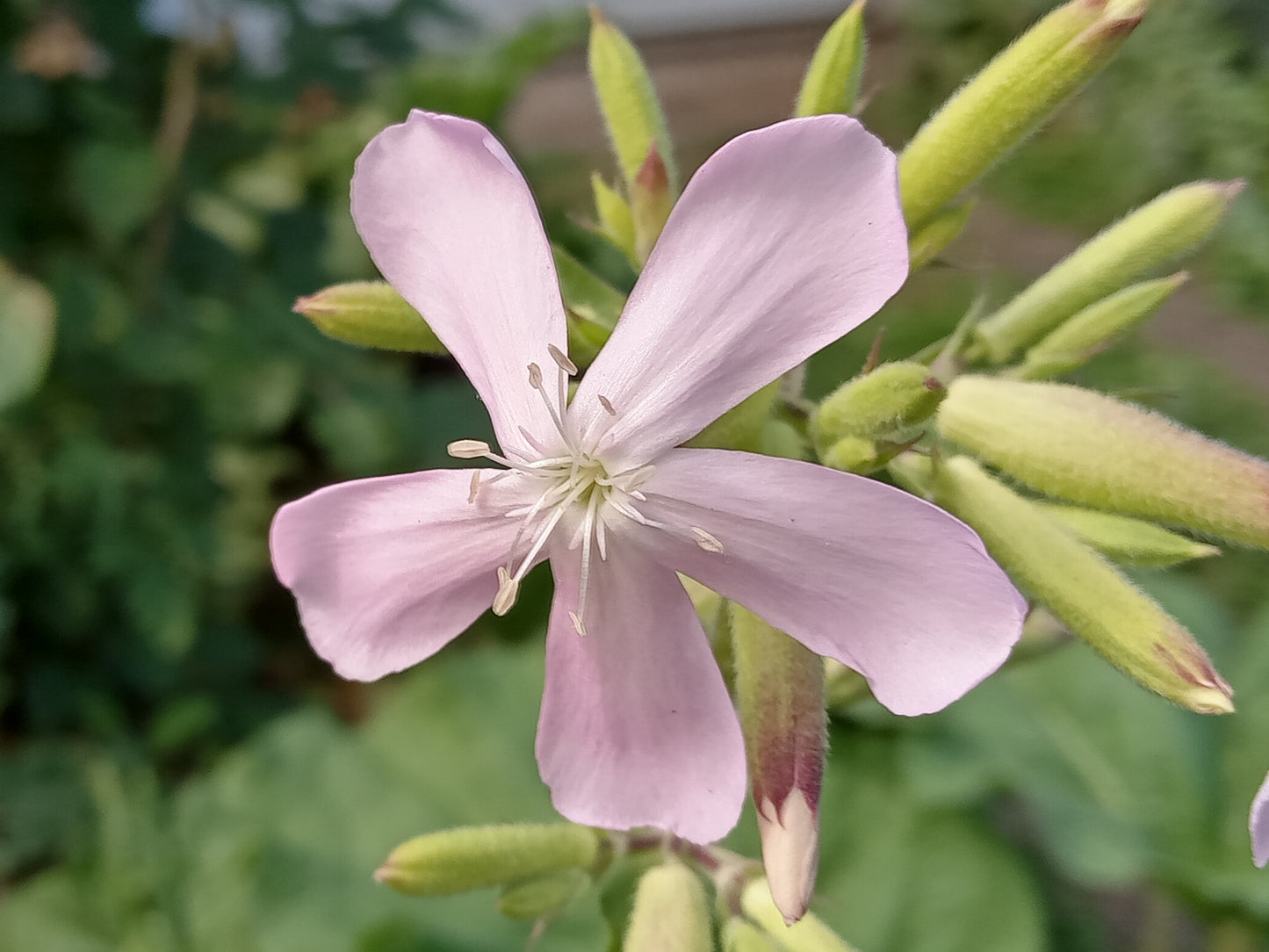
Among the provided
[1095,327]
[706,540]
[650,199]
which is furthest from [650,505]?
[1095,327]

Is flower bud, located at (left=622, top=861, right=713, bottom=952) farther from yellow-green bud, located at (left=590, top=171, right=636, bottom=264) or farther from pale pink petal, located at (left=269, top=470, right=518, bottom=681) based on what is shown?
yellow-green bud, located at (left=590, top=171, right=636, bottom=264)

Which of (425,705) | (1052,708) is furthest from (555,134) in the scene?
(1052,708)

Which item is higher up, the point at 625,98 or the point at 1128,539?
the point at 625,98

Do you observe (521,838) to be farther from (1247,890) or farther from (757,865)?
(1247,890)

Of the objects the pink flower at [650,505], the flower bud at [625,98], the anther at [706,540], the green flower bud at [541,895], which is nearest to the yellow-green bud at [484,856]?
the green flower bud at [541,895]

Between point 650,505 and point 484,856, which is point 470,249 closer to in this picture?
point 650,505

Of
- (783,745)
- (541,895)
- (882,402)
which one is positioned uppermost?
(882,402)

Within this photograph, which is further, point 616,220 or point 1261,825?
point 616,220
